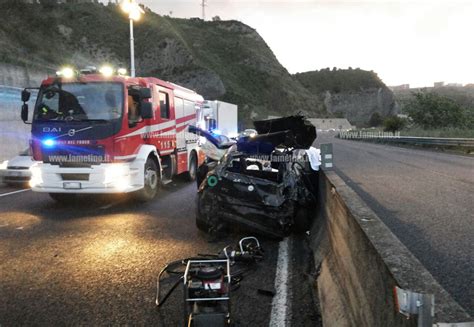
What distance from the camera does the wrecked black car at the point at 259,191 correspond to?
20.7 ft

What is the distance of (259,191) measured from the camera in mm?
6332

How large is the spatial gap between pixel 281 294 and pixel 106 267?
218 centimetres

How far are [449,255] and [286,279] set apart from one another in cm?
217

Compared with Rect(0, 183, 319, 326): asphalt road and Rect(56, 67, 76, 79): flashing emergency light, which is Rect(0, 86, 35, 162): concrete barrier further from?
Rect(0, 183, 319, 326): asphalt road

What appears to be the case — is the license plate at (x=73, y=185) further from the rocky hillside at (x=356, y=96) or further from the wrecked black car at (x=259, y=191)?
the rocky hillside at (x=356, y=96)

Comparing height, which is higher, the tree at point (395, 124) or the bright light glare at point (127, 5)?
the bright light glare at point (127, 5)

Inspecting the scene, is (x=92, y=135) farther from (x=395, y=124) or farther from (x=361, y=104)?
(x=361, y=104)

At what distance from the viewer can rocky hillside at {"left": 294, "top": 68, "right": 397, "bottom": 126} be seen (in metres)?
169

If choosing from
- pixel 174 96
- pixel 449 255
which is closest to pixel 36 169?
pixel 174 96

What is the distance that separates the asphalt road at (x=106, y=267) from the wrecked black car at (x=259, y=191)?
1.04ft

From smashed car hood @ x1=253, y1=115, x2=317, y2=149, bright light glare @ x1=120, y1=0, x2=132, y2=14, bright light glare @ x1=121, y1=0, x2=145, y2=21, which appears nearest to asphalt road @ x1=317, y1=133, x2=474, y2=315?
smashed car hood @ x1=253, y1=115, x2=317, y2=149

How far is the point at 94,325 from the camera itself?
371 centimetres

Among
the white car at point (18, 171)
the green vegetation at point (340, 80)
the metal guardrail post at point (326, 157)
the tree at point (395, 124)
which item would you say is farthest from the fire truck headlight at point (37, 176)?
the green vegetation at point (340, 80)

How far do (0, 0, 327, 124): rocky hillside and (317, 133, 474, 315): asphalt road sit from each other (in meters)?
43.7
